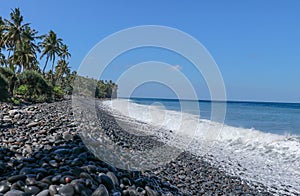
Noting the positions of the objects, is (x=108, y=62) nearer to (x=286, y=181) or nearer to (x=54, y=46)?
(x=286, y=181)

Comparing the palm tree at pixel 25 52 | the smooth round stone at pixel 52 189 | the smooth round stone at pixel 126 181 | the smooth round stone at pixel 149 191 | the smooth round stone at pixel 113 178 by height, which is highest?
the palm tree at pixel 25 52

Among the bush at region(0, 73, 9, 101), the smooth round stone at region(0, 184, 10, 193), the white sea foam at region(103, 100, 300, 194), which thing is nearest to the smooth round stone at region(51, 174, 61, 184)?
the smooth round stone at region(0, 184, 10, 193)

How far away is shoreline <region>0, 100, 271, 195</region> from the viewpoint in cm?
325

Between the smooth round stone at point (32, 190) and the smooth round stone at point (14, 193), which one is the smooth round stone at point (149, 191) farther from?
the smooth round stone at point (14, 193)

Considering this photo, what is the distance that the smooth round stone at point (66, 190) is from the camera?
9.89 ft

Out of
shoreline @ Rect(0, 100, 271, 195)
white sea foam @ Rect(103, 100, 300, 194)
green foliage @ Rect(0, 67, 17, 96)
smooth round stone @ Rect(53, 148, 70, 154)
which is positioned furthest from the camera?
green foliage @ Rect(0, 67, 17, 96)

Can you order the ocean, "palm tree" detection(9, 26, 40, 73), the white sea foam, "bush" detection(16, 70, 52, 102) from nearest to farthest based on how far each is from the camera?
the white sea foam, the ocean, "bush" detection(16, 70, 52, 102), "palm tree" detection(9, 26, 40, 73)

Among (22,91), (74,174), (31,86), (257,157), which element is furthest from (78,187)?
(31,86)

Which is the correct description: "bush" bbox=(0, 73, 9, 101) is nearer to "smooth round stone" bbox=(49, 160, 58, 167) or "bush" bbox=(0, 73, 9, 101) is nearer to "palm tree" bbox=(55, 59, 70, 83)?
"smooth round stone" bbox=(49, 160, 58, 167)

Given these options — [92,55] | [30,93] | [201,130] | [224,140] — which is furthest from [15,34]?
[92,55]

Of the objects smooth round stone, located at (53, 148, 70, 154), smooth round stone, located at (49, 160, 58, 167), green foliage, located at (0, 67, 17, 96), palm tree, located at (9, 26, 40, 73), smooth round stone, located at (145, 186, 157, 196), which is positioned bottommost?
smooth round stone, located at (145, 186, 157, 196)

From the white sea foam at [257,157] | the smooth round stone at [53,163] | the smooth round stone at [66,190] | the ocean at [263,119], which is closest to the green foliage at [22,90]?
the ocean at [263,119]

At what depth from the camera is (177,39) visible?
258 inches

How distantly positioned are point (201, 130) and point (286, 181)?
1095 centimetres
